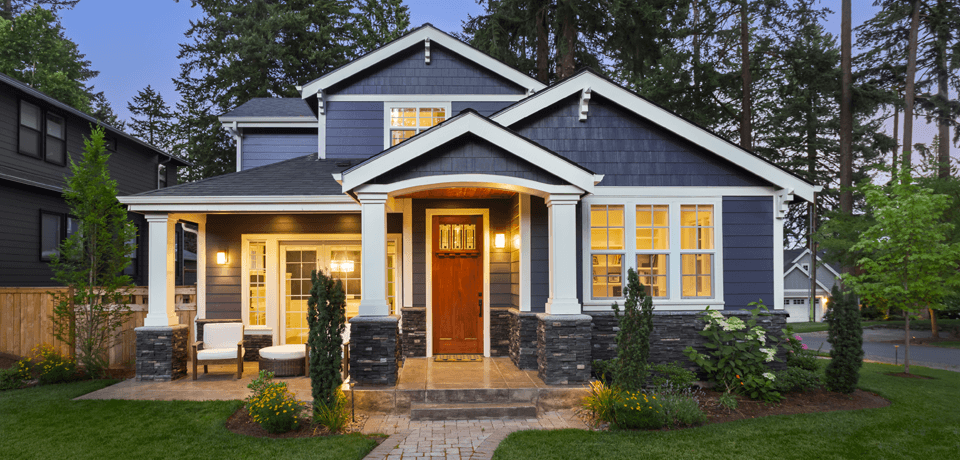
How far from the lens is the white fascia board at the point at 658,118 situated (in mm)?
7332

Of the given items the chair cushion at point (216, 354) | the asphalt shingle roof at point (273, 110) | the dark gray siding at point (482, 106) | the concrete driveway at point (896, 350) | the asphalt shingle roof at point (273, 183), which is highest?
the asphalt shingle roof at point (273, 110)

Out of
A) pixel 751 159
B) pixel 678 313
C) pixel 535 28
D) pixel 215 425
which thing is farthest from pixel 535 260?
pixel 535 28

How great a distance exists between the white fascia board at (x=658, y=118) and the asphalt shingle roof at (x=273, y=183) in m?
3.02

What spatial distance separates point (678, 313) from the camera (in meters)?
7.22

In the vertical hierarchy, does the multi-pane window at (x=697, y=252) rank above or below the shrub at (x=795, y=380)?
above

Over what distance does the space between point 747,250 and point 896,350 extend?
228 inches

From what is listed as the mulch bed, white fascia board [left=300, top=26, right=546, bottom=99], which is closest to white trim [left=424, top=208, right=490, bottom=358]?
white fascia board [left=300, top=26, right=546, bottom=99]

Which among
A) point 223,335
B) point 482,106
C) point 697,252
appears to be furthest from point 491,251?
point 223,335

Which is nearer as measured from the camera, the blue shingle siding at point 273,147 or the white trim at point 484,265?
the white trim at point 484,265

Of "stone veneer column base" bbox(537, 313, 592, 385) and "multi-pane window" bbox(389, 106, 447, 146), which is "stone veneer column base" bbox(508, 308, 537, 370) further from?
"multi-pane window" bbox(389, 106, 447, 146)

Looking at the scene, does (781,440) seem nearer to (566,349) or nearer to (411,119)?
(566,349)

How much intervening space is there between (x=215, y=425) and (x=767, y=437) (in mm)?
5776

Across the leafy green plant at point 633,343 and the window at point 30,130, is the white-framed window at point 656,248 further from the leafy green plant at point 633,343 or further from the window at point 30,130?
the window at point 30,130

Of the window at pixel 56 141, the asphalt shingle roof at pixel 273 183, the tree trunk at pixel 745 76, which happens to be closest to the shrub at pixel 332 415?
the asphalt shingle roof at pixel 273 183
